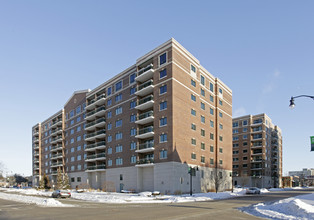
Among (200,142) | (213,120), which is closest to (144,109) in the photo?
(200,142)

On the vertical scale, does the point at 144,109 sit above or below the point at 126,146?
above

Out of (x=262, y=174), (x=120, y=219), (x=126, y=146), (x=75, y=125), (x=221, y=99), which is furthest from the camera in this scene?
(x=262, y=174)

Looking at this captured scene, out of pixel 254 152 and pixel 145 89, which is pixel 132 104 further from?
pixel 254 152

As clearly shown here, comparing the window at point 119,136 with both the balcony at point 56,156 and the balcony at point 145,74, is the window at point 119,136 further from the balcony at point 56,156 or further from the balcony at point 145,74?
the balcony at point 56,156

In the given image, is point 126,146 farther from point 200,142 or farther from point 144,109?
point 200,142

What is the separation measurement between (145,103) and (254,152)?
6680cm

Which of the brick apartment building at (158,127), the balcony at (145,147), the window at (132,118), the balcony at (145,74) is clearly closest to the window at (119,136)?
the brick apartment building at (158,127)

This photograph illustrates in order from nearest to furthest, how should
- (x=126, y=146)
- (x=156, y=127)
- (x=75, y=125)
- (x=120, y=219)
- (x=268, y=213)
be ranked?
(x=120, y=219)
(x=268, y=213)
(x=156, y=127)
(x=126, y=146)
(x=75, y=125)

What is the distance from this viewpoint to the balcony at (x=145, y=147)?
156 feet

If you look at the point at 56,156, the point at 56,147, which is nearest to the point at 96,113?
the point at 56,147

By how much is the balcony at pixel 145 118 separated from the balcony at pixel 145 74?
7.29m

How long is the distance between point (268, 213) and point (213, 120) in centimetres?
4118

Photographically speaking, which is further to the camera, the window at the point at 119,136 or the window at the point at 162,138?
the window at the point at 119,136

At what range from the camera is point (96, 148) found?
211 ft
